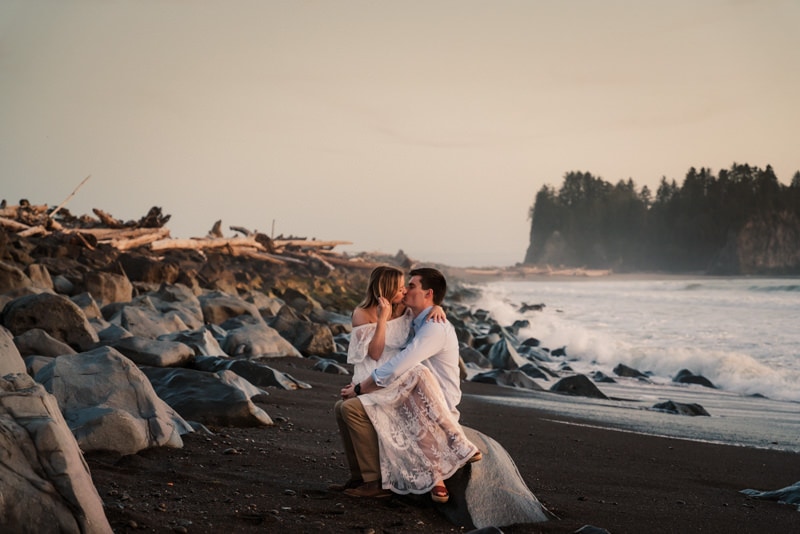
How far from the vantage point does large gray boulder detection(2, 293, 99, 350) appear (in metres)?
8.07

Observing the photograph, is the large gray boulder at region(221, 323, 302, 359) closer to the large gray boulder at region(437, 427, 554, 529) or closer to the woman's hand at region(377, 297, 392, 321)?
the woman's hand at region(377, 297, 392, 321)

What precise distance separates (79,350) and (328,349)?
14.8 feet

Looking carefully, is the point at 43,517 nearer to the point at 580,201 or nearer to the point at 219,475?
the point at 219,475

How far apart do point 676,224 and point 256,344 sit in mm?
91188

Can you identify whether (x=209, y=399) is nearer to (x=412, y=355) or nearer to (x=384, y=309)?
(x=384, y=309)

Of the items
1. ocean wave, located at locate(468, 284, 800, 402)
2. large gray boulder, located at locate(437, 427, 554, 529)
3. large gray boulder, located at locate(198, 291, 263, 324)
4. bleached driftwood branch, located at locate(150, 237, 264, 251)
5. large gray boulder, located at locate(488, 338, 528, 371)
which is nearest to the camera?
large gray boulder, located at locate(437, 427, 554, 529)

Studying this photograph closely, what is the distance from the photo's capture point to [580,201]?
12519cm

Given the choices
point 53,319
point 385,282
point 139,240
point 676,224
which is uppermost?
point 676,224

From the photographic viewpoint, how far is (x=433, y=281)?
4.68 m

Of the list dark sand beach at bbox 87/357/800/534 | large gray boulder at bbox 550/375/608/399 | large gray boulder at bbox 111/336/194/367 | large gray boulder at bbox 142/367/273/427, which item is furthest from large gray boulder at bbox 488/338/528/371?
large gray boulder at bbox 142/367/273/427

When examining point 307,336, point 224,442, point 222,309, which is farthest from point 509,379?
point 224,442

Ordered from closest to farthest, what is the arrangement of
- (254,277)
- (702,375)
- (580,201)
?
(702,375), (254,277), (580,201)

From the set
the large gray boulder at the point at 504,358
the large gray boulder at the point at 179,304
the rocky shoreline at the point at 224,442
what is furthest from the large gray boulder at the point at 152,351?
the large gray boulder at the point at 504,358

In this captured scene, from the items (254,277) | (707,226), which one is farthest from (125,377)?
(707,226)
